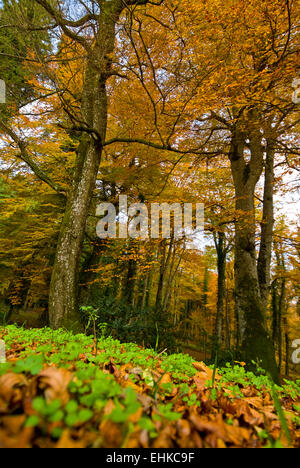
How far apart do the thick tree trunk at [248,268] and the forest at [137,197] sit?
0.04 m

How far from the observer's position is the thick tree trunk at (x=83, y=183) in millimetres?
4281

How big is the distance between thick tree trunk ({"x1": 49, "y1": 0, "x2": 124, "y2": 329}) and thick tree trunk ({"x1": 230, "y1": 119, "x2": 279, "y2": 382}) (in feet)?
12.8

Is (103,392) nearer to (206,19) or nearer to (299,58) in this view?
(299,58)

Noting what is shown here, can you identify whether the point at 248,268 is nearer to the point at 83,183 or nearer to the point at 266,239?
the point at 266,239

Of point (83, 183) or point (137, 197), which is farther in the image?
point (137, 197)

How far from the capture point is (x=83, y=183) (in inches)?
205

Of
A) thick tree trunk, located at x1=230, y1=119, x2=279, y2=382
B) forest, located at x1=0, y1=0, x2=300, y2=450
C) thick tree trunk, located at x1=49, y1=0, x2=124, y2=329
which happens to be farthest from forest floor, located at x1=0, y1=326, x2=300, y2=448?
thick tree trunk, located at x1=230, y1=119, x2=279, y2=382

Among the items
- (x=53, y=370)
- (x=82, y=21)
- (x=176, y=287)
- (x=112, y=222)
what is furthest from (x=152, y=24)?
(x=176, y=287)

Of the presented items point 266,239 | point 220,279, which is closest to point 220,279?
point 220,279

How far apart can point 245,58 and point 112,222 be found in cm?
706

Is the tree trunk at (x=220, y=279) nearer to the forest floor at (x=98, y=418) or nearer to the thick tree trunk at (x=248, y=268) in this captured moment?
the thick tree trunk at (x=248, y=268)

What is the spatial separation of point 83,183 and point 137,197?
475 cm

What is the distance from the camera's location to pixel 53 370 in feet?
2.79

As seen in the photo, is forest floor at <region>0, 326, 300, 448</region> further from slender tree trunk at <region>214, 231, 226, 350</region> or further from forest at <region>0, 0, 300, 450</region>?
slender tree trunk at <region>214, 231, 226, 350</region>
